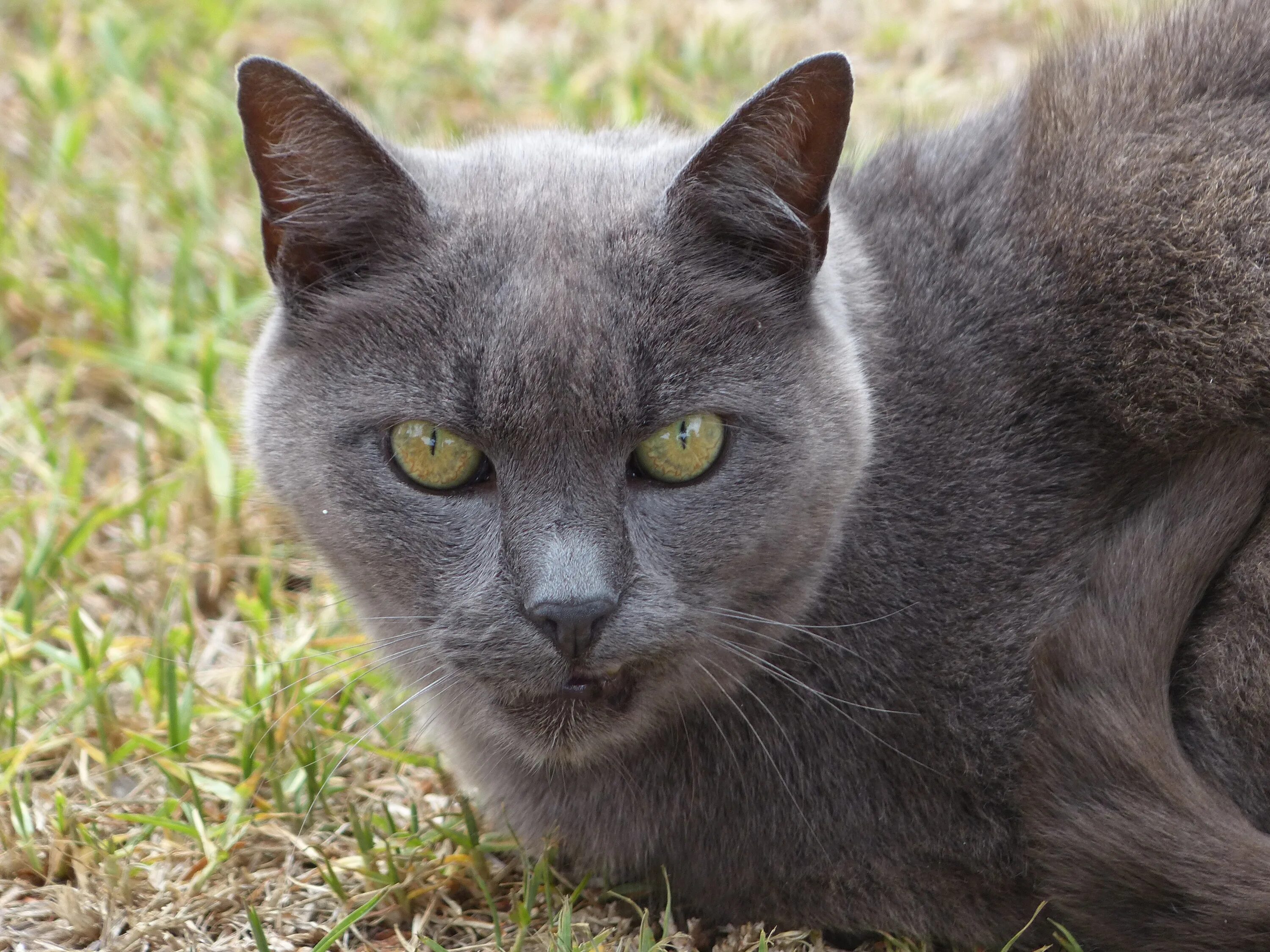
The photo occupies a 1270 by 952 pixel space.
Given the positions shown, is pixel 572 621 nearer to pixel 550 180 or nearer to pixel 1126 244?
pixel 550 180

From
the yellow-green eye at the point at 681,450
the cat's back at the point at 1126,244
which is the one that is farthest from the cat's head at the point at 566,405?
the cat's back at the point at 1126,244

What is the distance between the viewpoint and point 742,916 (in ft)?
7.04

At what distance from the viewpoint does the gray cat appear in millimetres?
1882

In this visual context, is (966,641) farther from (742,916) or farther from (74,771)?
(74,771)

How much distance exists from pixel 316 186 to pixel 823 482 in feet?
2.74

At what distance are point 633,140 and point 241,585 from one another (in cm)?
125

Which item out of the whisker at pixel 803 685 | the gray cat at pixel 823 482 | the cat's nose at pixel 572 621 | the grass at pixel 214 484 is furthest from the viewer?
the grass at pixel 214 484

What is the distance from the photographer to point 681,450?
1.93 meters

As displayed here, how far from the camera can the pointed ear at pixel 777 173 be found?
191 centimetres

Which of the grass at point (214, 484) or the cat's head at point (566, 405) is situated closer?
the cat's head at point (566, 405)

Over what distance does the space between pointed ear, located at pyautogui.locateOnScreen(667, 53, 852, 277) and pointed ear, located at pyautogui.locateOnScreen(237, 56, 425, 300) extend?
0.40 metres

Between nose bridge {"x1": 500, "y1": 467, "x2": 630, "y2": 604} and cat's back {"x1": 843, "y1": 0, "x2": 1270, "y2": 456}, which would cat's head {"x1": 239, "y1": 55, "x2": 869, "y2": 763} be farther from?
cat's back {"x1": 843, "y1": 0, "x2": 1270, "y2": 456}

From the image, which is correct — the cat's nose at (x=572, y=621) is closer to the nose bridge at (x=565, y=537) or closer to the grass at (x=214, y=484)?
the nose bridge at (x=565, y=537)

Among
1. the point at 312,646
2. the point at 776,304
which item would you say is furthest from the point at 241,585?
the point at 776,304
